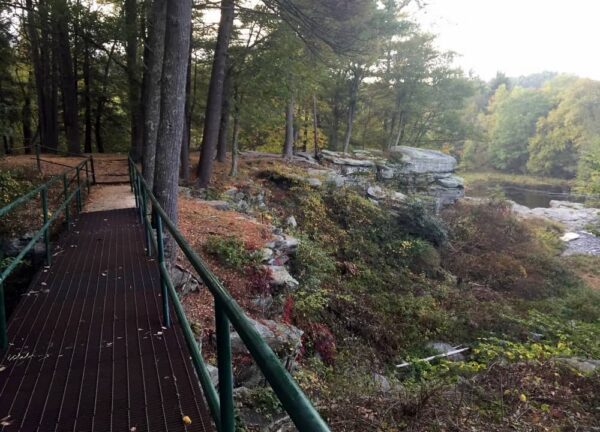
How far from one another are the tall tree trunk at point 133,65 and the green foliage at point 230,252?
8.82m

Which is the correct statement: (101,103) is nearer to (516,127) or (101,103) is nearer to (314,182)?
(314,182)

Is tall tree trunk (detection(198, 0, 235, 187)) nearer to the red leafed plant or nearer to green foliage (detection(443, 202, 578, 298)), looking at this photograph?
the red leafed plant

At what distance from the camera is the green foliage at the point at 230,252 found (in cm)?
706

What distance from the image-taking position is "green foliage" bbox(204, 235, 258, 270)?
706cm

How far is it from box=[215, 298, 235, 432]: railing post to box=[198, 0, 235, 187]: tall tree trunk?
11312 mm

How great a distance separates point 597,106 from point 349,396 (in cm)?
4589

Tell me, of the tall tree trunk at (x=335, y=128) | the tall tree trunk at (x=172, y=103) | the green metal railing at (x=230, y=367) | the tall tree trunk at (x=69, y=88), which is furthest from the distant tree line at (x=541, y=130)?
the green metal railing at (x=230, y=367)

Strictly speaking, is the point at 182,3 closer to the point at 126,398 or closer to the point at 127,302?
the point at 127,302

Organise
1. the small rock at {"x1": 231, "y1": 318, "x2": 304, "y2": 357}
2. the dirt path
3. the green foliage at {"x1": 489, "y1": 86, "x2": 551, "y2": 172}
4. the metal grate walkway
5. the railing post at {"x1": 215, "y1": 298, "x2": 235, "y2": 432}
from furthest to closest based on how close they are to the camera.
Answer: the green foliage at {"x1": 489, "y1": 86, "x2": 551, "y2": 172} → the dirt path → the small rock at {"x1": 231, "y1": 318, "x2": 304, "y2": 357} → the metal grate walkway → the railing post at {"x1": 215, "y1": 298, "x2": 235, "y2": 432}

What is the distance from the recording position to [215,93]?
→ 12.0m

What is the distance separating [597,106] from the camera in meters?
37.9

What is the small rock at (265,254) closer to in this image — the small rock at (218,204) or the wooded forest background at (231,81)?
the wooded forest background at (231,81)

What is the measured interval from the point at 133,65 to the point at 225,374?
15.5 m

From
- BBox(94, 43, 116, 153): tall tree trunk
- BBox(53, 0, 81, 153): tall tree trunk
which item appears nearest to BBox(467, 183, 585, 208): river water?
BBox(94, 43, 116, 153): tall tree trunk
